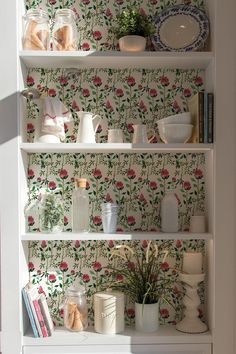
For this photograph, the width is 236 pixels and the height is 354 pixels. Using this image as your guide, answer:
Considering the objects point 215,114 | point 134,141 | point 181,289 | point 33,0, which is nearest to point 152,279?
point 181,289

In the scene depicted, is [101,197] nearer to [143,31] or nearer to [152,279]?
[152,279]

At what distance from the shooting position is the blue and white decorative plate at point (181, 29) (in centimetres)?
224

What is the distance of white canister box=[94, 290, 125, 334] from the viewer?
2223mm

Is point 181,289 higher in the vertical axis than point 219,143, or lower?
lower

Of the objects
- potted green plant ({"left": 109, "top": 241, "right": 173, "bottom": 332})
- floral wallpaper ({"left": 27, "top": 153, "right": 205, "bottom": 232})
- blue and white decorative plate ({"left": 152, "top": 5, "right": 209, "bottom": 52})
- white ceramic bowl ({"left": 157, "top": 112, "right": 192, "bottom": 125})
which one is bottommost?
potted green plant ({"left": 109, "top": 241, "right": 173, "bottom": 332})

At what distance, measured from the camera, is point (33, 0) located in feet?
7.85

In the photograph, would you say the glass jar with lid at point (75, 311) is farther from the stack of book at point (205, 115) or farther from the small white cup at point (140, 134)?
the stack of book at point (205, 115)

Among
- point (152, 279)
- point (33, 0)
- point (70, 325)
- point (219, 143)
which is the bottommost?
point (70, 325)

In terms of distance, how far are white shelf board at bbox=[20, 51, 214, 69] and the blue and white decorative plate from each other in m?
0.07

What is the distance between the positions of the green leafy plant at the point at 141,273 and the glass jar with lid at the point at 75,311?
177 mm

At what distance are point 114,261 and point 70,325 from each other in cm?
36

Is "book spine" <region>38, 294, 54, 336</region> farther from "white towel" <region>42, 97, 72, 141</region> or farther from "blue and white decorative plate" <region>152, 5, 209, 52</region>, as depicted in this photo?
"blue and white decorative plate" <region>152, 5, 209, 52</region>

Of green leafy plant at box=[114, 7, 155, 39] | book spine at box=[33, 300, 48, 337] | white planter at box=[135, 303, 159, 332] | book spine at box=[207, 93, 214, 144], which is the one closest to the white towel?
green leafy plant at box=[114, 7, 155, 39]

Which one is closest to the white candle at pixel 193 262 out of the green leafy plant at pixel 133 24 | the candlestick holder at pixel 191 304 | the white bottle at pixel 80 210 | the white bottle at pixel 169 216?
the candlestick holder at pixel 191 304
